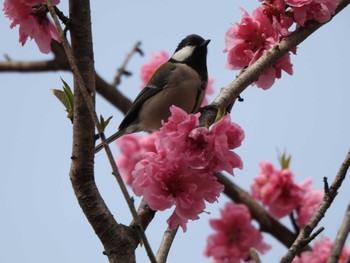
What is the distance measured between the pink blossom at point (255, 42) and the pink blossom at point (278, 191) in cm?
212

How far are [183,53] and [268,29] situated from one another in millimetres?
1947

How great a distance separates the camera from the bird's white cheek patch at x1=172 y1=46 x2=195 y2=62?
4262 millimetres

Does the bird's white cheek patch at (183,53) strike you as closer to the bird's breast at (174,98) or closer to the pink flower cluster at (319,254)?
the bird's breast at (174,98)

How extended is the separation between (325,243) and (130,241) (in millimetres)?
2433

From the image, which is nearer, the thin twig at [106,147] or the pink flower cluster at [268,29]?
the thin twig at [106,147]

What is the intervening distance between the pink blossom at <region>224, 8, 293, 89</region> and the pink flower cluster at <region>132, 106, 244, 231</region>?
0.71 m

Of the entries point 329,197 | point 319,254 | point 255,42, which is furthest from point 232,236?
point 329,197

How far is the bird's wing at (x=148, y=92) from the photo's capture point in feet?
13.3

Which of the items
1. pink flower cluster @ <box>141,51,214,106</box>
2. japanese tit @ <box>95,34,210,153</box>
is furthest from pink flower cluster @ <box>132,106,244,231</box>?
pink flower cluster @ <box>141,51,214,106</box>

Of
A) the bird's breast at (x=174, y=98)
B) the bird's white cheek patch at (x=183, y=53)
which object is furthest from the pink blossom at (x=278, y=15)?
the bird's white cheek patch at (x=183, y=53)

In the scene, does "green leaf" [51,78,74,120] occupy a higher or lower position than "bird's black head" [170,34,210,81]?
lower

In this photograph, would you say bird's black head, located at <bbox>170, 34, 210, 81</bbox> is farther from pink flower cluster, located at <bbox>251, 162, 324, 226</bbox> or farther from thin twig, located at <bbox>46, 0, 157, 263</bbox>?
thin twig, located at <bbox>46, 0, 157, 263</bbox>

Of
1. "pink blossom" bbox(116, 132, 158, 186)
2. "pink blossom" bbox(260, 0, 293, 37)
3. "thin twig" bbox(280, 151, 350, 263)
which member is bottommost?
"thin twig" bbox(280, 151, 350, 263)

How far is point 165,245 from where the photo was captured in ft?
6.66
